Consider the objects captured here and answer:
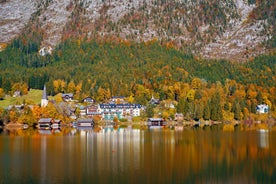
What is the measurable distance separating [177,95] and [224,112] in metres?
25.6

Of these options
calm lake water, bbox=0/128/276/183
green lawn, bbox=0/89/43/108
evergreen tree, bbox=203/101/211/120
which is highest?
green lawn, bbox=0/89/43/108

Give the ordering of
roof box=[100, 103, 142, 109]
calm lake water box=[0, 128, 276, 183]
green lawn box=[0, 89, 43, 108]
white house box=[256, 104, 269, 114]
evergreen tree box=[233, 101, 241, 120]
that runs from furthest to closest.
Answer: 1. white house box=[256, 104, 269, 114]
2. roof box=[100, 103, 142, 109]
3. evergreen tree box=[233, 101, 241, 120]
4. green lawn box=[0, 89, 43, 108]
5. calm lake water box=[0, 128, 276, 183]

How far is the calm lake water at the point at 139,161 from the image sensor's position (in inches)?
2088

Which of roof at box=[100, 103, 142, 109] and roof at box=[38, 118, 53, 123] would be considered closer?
roof at box=[38, 118, 53, 123]

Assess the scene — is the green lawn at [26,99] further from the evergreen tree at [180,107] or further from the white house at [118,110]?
the evergreen tree at [180,107]

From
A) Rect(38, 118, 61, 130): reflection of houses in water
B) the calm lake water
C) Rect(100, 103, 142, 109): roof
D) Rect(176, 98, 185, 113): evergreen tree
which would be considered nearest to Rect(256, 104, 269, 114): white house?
Rect(176, 98, 185, 113): evergreen tree

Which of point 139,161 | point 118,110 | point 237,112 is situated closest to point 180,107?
point 237,112

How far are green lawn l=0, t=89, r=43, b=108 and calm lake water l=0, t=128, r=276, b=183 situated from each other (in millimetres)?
82706

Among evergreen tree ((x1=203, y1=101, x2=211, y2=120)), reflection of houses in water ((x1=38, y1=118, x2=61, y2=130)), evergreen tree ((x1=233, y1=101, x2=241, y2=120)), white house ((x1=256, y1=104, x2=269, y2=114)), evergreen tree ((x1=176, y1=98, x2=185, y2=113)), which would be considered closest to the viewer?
reflection of houses in water ((x1=38, y1=118, x2=61, y2=130))

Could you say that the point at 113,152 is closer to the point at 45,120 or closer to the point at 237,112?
the point at 45,120

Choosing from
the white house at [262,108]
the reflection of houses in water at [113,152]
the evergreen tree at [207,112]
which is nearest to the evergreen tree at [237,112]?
the evergreen tree at [207,112]

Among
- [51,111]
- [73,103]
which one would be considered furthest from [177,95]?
[51,111]

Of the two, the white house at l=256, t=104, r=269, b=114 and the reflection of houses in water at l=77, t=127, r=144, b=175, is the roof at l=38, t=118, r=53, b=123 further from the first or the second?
the white house at l=256, t=104, r=269, b=114

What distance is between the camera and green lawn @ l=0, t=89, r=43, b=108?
172025 millimetres
